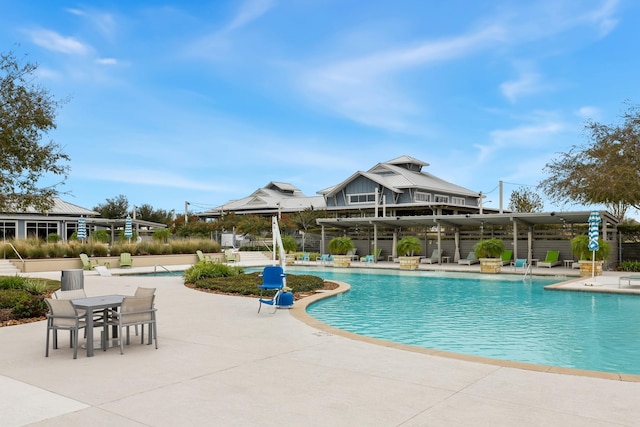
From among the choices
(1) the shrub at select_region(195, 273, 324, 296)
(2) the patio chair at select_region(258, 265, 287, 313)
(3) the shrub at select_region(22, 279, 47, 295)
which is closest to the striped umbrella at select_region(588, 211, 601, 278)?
(1) the shrub at select_region(195, 273, 324, 296)

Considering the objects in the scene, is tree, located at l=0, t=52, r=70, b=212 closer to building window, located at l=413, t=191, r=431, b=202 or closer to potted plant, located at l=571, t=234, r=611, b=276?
potted plant, located at l=571, t=234, r=611, b=276

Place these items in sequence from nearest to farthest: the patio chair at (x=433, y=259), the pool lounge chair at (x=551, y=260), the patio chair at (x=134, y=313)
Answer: the patio chair at (x=134, y=313)
the pool lounge chair at (x=551, y=260)
the patio chair at (x=433, y=259)

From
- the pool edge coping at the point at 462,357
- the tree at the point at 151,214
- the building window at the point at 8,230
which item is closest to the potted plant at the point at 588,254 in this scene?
the pool edge coping at the point at 462,357

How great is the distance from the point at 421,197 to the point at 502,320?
34442mm

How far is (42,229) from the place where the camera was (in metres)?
37.7

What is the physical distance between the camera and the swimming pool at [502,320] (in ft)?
25.6

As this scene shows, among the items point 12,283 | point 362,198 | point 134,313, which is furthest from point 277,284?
point 362,198

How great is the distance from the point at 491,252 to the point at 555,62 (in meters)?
8.30

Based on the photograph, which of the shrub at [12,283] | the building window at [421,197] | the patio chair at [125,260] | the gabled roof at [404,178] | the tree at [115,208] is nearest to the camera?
the shrub at [12,283]

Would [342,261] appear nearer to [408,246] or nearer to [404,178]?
[408,246]

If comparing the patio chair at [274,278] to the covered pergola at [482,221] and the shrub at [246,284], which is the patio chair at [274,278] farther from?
the covered pergola at [482,221]

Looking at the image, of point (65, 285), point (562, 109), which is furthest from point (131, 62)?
point (562, 109)

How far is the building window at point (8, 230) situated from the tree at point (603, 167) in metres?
34.9

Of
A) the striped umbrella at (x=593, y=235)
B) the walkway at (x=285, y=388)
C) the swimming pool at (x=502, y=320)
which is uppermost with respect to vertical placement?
the striped umbrella at (x=593, y=235)
